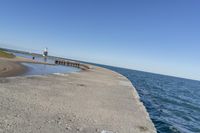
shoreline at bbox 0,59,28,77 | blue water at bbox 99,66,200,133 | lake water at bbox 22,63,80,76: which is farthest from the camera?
lake water at bbox 22,63,80,76

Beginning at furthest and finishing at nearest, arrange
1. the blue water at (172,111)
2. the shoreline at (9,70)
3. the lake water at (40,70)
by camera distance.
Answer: the lake water at (40,70) < the shoreline at (9,70) < the blue water at (172,111)

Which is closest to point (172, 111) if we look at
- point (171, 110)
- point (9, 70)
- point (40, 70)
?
point (171, 110)

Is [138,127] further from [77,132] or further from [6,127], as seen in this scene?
[6,127]

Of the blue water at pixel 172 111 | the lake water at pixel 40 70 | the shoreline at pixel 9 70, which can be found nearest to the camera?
the blue water at pixel 172 111

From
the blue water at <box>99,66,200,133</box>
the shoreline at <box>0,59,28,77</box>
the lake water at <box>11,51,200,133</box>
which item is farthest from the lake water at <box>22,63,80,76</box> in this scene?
the blue water at <box>99,66,200,133</box>

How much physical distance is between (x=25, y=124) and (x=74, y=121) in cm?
212

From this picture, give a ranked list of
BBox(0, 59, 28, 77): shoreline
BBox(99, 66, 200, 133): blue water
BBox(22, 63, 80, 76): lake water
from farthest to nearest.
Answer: BBox(22, 63, 80, 76): lake water
BBox(0, 59, 28, 77): shoreline
BBox(99, 66, 200, 133): blue water

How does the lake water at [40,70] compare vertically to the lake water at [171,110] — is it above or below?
above

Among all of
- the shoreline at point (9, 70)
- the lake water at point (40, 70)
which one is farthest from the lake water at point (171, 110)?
the shoreline at point (9, 70)

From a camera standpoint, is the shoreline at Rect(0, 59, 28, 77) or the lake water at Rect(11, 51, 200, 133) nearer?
the lake water at Rect(11, 51, 200, 133)

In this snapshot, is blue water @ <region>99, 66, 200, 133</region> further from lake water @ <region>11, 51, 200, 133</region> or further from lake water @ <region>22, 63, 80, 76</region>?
lake water @ <region>22, 63, 80, 76</region>

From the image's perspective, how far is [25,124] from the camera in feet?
22.4

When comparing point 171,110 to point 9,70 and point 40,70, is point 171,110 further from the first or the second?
point 40,70

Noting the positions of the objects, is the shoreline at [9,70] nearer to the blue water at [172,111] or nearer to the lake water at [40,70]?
the lake water at [40,70]
